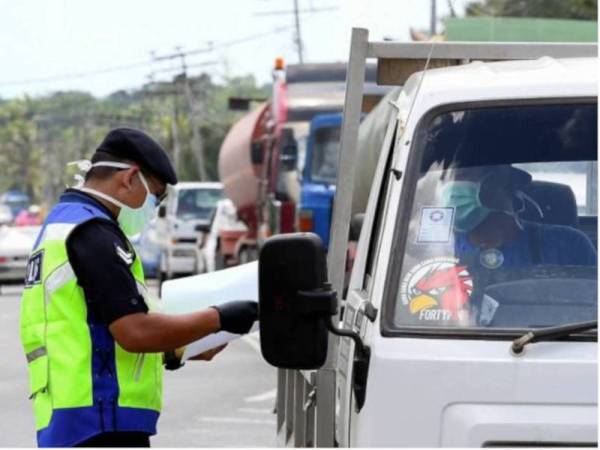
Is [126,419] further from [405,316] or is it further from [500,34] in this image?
[500,34]

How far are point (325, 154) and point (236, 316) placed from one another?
62.3 feet

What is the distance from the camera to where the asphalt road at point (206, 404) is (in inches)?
477

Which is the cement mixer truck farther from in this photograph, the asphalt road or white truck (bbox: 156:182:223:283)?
white truck (bbox: 156:182:223:283)

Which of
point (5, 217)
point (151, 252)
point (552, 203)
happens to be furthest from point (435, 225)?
point (5, 217)

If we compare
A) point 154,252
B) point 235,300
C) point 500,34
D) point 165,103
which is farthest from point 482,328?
point 165,103

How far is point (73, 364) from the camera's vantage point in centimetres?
498

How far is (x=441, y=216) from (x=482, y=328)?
0.38m

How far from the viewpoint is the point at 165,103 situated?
3816 inches

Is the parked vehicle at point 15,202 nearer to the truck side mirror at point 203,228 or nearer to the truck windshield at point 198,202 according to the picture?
the truck windshield at point 198,202

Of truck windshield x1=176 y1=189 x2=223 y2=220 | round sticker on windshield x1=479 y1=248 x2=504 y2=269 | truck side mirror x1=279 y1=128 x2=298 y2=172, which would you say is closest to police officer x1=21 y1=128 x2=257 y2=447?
round sticker on windshield x1=479 y1=248 x2=504 y2=269

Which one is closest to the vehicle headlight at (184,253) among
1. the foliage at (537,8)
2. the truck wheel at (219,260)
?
the truck wheel at (219,260)

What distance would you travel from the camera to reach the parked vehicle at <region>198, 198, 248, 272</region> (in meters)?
36.7

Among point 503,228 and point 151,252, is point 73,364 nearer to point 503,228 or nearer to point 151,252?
point 503,228

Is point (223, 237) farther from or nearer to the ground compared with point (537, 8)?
nearer to the ground
